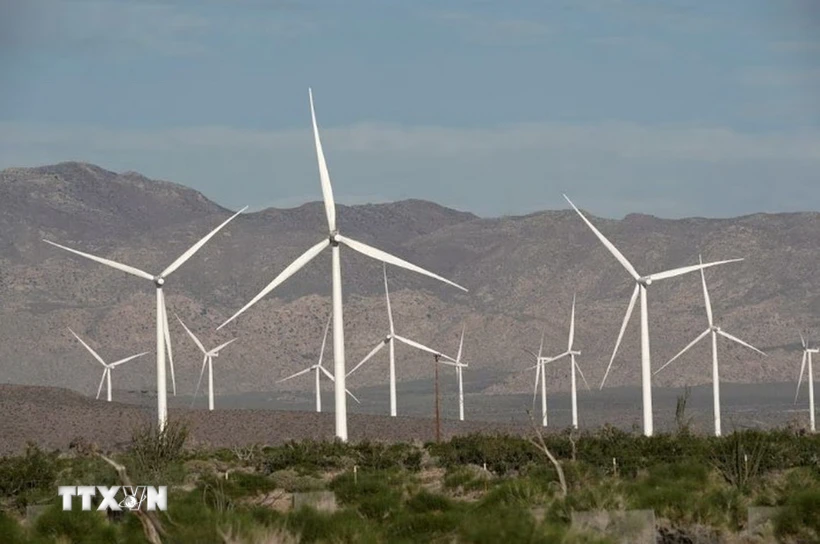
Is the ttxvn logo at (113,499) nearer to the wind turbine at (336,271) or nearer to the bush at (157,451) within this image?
the bush at (157,451)

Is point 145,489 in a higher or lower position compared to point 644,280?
lower

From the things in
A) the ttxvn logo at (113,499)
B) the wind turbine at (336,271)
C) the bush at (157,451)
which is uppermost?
the wind turbine at (336,271)

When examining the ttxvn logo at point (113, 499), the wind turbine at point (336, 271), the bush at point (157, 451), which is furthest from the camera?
the wind turbine at point (336, 271)

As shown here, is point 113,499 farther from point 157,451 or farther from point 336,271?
point 336,271

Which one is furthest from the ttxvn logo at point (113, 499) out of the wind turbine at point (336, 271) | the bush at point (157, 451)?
the wind turbine at point (336, 271)

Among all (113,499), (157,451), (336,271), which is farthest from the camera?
(336,271)

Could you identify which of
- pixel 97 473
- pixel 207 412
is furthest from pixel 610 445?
pixel 207 412

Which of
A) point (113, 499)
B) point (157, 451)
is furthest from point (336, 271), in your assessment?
point (113, 499)

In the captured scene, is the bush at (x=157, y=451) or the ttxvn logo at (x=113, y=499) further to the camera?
the bush at (x=157, y=451)

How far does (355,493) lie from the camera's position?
4222 cm

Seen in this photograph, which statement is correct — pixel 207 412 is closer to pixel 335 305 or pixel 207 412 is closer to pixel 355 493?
pixel 335 305

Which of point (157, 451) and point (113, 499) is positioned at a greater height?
point (157, 451)

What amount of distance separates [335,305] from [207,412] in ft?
135

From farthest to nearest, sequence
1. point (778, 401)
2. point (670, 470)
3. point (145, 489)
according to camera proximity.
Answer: point (778, 401) → point (670, 470) → point (145, 489)
